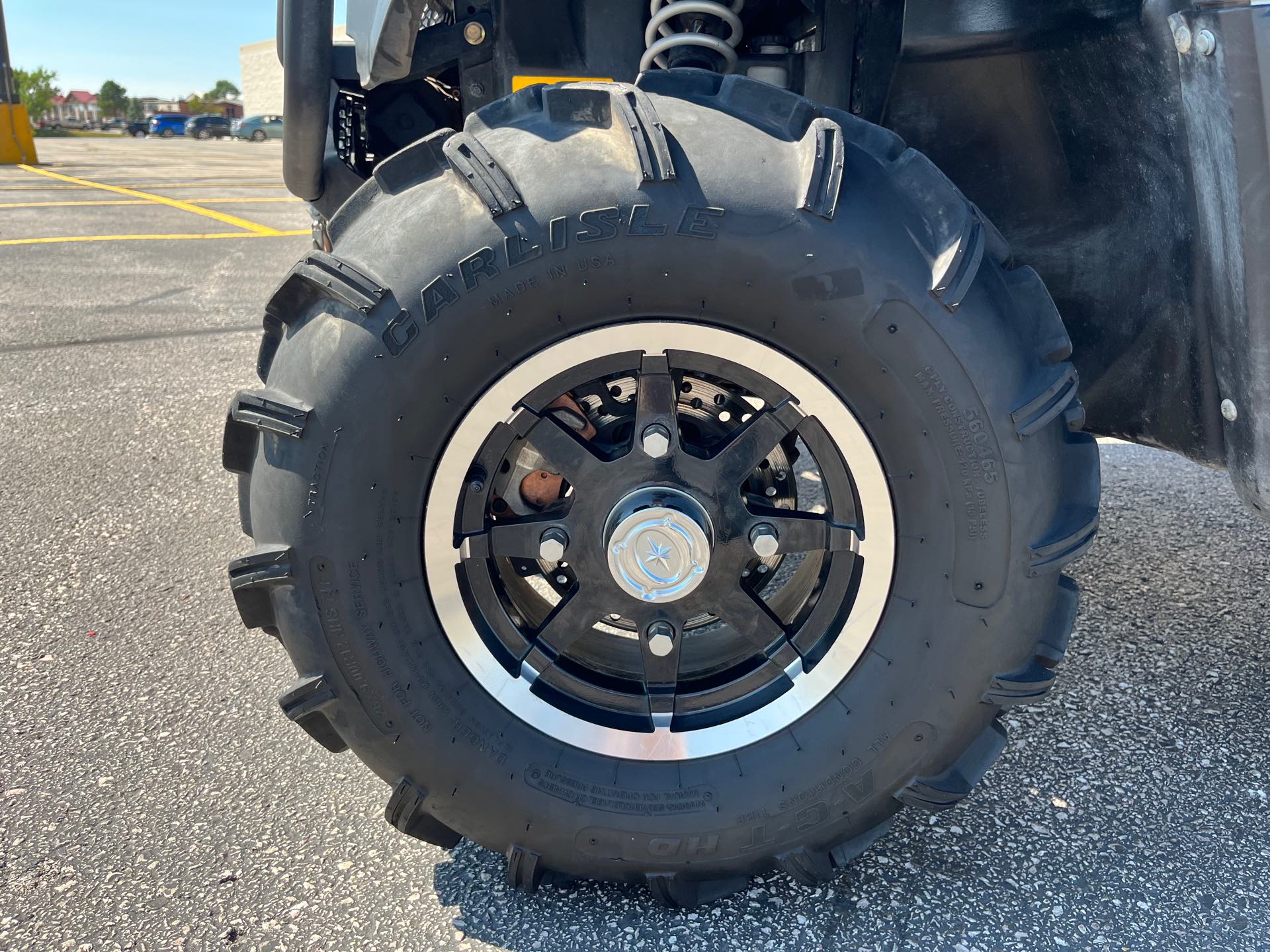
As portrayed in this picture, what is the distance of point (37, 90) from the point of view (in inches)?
2218

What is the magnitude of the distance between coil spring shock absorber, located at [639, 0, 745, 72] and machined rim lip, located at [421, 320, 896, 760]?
72 centimetres

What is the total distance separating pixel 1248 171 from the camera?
144cm

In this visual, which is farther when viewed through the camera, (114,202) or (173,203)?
(173,203)

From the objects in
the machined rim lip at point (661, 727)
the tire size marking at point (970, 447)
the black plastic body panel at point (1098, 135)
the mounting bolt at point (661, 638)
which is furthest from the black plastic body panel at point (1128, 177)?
the mounting bolt at point (661, 638)

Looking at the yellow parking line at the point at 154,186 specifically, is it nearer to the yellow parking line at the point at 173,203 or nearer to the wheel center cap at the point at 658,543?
the yellow parking line at the point at 173,203

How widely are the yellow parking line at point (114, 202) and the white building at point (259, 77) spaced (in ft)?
163

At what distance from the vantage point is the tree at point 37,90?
54.4 metres

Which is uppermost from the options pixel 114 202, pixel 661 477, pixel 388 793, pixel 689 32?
pixel 689 32

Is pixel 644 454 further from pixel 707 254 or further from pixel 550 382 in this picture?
pixel 707 254

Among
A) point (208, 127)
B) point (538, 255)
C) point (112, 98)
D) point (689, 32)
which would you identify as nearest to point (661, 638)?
point (538, 255)

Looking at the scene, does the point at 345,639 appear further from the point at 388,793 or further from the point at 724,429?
the point at 724,429

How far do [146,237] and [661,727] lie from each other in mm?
9894

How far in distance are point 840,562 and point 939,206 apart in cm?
61

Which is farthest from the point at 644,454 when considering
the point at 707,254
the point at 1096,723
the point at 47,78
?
the point at 47,78
